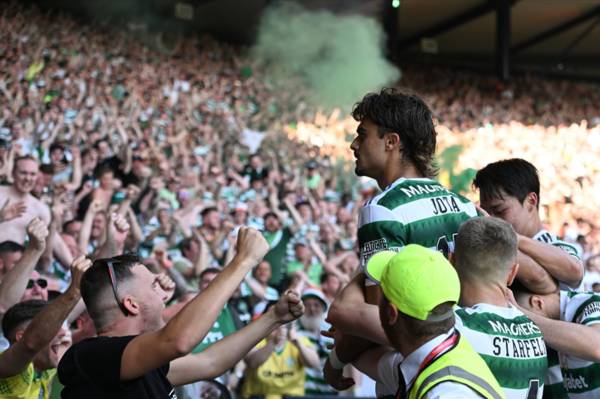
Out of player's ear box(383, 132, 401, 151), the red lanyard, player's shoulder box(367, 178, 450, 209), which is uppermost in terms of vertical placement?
player's ear box(383, 132, 401, 151)

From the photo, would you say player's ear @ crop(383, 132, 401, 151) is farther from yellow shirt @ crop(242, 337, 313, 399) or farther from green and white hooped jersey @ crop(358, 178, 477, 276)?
yellow shirt @ crop(242, 337, 313, 399)

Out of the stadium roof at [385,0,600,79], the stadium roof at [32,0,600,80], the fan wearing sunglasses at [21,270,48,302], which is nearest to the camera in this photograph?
the fan wearing sunglasses at [21,270,48,302]

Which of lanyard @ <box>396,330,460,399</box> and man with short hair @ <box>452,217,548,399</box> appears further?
man with short hair @ <box>452,217,548,399</box>

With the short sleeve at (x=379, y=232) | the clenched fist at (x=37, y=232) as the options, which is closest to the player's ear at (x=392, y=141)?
the short sleeve at (x=379, y=232)

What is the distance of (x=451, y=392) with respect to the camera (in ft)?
6.07

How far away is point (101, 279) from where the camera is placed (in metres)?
2.68

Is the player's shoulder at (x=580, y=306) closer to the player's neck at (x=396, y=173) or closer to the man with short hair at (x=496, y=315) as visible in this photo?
the man with short hair at (x=496, y=315)

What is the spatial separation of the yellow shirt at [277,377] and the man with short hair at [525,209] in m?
4.18

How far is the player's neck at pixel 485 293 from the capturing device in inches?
96.0

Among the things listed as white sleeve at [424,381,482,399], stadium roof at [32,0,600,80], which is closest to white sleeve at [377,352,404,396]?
white sleeve at [424,381,482,399]

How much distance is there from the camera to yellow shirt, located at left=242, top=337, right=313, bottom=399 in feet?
22.7

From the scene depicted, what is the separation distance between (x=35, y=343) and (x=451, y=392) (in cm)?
198

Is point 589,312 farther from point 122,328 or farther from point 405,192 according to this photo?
point 122,328

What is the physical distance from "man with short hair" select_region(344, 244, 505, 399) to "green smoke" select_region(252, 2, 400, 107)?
48.6ft
